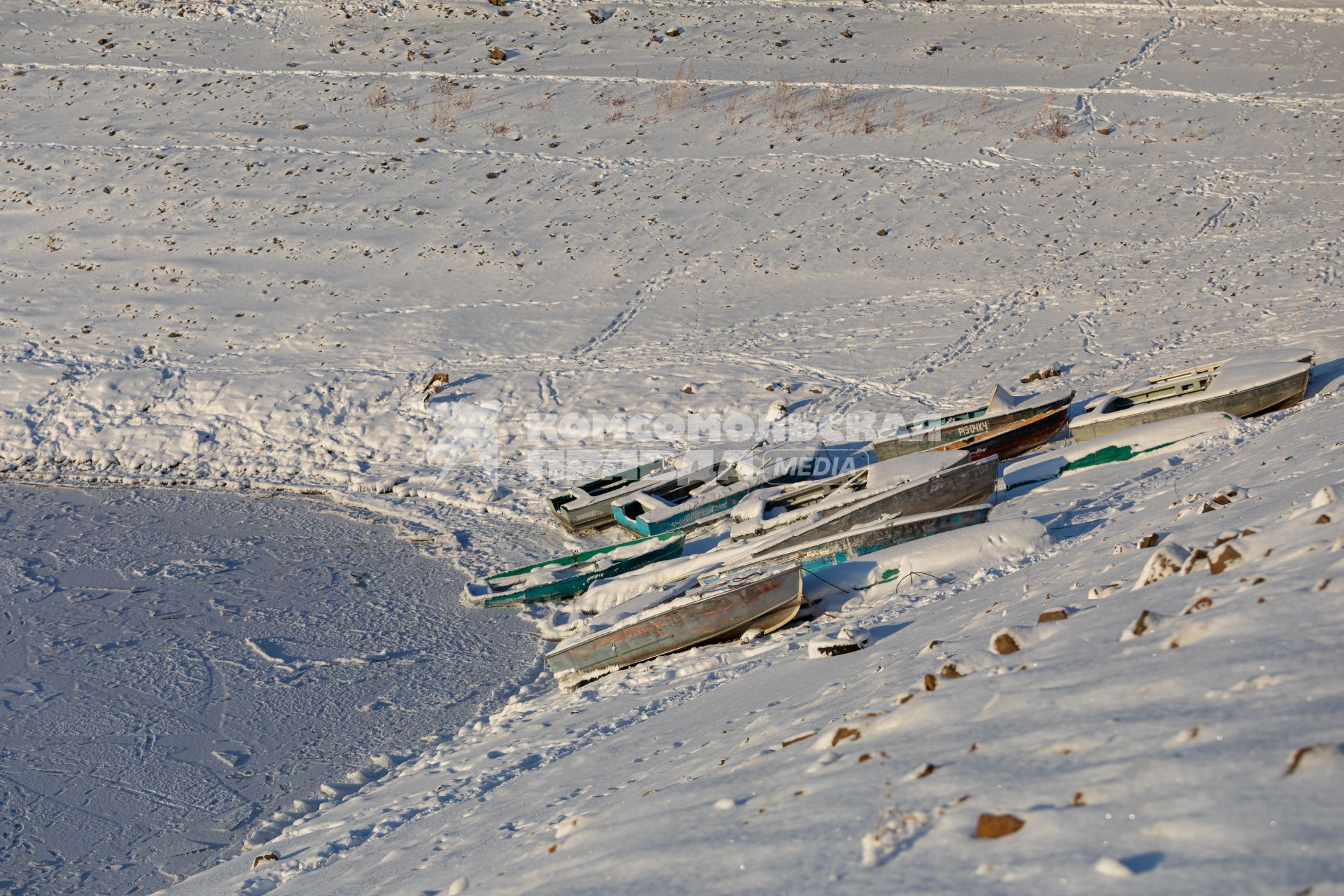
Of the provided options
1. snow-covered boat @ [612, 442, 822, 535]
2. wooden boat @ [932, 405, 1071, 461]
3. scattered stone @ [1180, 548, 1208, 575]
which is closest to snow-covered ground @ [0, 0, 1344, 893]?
scattered stone @ [1180, 548, 1208, 575]

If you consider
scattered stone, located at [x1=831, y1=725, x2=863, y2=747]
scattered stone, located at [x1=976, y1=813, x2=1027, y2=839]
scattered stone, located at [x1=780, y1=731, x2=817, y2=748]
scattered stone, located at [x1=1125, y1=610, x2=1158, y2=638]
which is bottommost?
scattered stone, located at [x1=780, y1=731, x2=817, y2=748]

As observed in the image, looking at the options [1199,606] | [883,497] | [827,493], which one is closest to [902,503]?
[883,497]

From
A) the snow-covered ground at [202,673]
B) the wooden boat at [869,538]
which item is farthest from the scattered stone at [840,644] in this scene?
the snow-covered ground at [202,673]

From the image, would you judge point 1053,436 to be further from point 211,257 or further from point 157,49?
point 157,49

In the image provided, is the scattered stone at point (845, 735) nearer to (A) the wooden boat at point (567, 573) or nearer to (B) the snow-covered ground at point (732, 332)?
(B) the snow-covered ground at point (732, 332)

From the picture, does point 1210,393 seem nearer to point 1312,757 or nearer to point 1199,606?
point 1199,606

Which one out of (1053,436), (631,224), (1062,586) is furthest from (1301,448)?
(631,224)

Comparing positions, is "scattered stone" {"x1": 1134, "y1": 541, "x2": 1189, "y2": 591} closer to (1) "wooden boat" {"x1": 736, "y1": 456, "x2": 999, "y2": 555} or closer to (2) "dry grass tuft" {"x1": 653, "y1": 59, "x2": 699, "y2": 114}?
(1) "wooden boat" {"x1": 736, "y1": 456, "x2": 999, "y2": 555}
